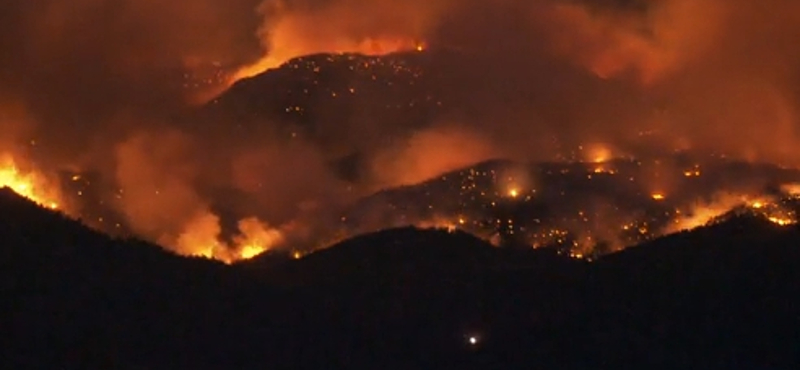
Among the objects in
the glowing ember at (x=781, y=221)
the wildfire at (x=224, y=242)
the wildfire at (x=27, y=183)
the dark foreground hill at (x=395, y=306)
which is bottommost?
the dark foreground hill at (x=395, y=306)

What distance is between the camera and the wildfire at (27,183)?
27.2 meters

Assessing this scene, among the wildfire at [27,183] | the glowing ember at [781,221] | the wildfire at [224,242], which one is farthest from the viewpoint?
the wildfire at [27,183]

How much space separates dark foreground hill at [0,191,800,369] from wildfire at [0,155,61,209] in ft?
12.5

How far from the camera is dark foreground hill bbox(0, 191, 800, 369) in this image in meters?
20.3

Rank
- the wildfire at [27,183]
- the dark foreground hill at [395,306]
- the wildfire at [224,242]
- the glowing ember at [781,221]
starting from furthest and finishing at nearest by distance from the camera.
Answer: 1. the wildfire at [27,183]
2. the wildfire at [224,242]
3. the glowing ember at [781,221]
4. the dark foreground hill at [395,306]

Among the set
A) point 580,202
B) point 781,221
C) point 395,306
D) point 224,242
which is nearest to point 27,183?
point 224,242

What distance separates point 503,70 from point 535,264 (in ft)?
59.9

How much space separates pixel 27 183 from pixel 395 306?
11.4 m

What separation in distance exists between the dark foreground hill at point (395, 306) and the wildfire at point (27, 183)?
150 inches

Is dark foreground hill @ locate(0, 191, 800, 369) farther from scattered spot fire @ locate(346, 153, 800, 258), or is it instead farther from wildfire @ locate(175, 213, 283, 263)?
wildfire @ locate(175, 213, 283, 263)

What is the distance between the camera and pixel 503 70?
40250 mm

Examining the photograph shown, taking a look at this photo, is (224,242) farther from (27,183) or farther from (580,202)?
(580,202)

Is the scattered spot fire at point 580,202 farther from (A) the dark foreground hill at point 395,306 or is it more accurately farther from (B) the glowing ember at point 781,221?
(A) the dark foreground hill at point 395,306

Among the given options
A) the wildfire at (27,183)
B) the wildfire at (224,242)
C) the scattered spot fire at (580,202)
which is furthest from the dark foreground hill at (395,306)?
the wildfire at (27,183)
